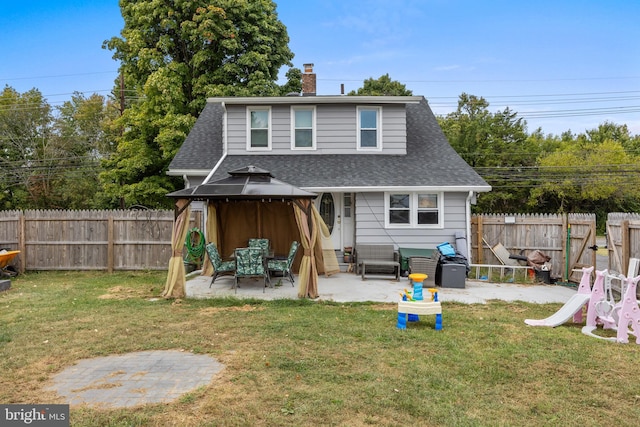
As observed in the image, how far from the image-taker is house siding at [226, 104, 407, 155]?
1227cm

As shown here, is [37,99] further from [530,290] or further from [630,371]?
[630,371]

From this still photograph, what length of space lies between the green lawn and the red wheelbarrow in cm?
386

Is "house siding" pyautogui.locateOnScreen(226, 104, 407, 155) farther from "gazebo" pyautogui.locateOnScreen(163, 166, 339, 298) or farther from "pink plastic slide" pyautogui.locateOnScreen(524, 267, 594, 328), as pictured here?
"pink plastic slide" pyautogui.locateOnScreen(524, 267, 594, 328)

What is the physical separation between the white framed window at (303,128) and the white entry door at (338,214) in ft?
6.22

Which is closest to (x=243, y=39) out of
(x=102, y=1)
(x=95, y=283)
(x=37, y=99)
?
(x=102, y=1)

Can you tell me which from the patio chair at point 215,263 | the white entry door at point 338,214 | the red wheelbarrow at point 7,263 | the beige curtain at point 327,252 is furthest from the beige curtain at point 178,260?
the red wheelbarrow at point 7,263

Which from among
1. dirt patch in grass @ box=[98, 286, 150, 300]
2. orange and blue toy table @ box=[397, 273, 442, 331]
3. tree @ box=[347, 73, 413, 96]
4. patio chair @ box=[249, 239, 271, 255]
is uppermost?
tree @ box=[347, 73, 413, 96]

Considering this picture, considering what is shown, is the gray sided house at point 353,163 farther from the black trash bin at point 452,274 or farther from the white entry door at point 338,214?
the black trash bin at point 452,274

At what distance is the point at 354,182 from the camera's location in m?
10.8

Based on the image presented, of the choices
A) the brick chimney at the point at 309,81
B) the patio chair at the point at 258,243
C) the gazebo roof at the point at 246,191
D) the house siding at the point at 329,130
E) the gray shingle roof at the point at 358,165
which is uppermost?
the brick chimney at the point at 309,81

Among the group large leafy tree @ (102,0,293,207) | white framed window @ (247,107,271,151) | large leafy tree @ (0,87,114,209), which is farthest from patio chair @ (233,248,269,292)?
large leafy tree @ (0,87,114,209)

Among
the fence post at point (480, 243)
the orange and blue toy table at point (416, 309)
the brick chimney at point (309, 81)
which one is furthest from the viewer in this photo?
the brick chimney at point (309, 81)

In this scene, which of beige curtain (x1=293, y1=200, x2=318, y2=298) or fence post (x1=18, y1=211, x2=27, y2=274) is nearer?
beige curtain (x1=293, y1=200, x2=318, y2=298)

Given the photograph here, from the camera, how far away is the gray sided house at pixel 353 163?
10977 mm
